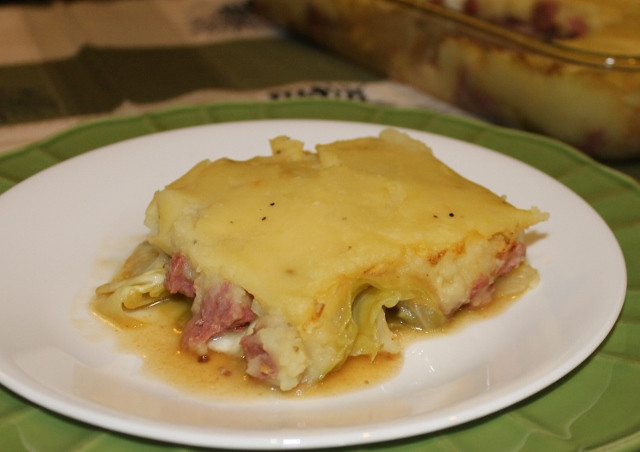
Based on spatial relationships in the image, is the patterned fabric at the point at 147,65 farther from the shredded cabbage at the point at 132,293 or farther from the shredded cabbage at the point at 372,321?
the shredded cabbage at the point at 372,321

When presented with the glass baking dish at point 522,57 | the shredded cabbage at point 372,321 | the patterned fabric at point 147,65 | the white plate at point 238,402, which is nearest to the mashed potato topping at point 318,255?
the shredded cabbage at point 372,321

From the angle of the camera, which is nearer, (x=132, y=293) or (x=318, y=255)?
(x=318, y=255)

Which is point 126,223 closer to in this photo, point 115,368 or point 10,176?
point 10,176

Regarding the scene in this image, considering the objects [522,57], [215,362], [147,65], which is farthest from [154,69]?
[215,362]

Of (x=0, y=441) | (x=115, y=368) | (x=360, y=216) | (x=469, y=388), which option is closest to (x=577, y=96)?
(x=360, y=216)

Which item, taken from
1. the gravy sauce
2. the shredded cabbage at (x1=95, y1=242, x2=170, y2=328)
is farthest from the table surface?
the gravy sauce

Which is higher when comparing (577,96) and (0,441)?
(577,96)

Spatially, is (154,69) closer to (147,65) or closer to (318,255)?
(147,65)
